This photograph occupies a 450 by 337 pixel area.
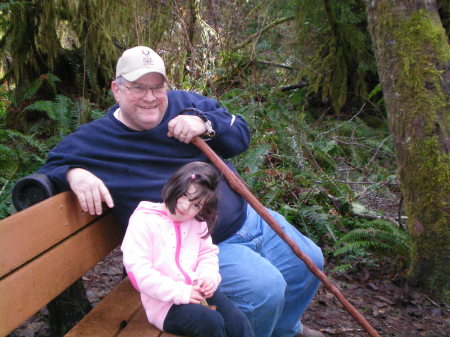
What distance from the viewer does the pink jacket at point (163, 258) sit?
212 centimetres

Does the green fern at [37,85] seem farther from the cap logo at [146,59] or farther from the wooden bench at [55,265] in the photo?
the cap logo at [146,59]

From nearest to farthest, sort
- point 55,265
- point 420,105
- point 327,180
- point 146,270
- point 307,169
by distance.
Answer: point 146,270 → point 55,265 → point 420,105 → point 327,180 → point 307,169

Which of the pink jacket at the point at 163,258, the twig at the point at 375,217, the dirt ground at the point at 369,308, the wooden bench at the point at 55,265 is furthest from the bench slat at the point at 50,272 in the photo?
the twig at the point at 375,217

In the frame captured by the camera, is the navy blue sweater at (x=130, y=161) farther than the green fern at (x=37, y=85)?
No

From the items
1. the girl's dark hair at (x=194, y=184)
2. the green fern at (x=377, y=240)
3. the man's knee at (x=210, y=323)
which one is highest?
the girl's dark hair at (x=194, y=184)

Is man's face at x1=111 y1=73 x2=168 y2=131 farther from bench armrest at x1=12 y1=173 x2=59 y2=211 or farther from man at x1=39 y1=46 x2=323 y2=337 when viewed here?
bench armrest at x1=12 y1=173 x2=59 y2=211

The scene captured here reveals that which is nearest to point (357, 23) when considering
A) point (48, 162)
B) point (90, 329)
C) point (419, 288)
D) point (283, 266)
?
point (419, 288)

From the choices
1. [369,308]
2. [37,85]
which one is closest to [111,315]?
[369,308]

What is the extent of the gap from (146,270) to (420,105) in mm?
2307

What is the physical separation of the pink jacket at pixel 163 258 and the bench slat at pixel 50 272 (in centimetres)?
40

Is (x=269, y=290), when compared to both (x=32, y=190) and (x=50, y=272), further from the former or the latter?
(x=32, y=190)

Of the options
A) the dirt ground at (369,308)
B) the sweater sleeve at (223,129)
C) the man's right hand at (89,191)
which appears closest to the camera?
the man's right hand at (89,191)

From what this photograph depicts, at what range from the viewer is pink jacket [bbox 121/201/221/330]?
83.4 inches

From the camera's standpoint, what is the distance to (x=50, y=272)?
230 centimetres
